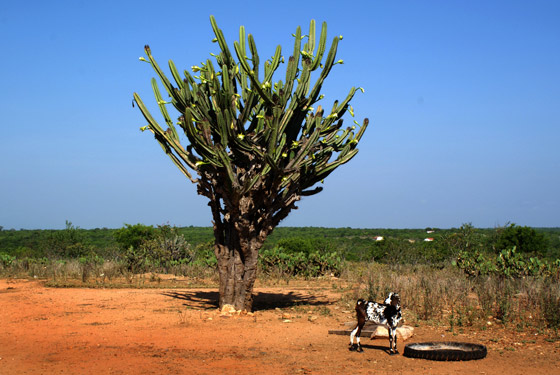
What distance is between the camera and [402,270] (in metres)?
16.4

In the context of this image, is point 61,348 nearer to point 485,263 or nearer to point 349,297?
point 349,297

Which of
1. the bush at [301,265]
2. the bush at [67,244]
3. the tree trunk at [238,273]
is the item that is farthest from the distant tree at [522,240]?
the bush at [67,244]

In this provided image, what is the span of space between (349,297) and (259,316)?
9.61 ft

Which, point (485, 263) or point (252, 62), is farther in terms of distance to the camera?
point (485, 263)

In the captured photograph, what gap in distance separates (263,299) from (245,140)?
4.36m

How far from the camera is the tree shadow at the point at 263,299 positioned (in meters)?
11.7

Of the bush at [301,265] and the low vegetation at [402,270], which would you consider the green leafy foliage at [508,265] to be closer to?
the low vegetation at [402,270]

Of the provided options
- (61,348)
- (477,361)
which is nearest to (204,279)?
(61,348)

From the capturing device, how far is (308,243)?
846 inches

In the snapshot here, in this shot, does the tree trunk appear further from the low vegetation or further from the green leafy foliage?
the green leafy foliage

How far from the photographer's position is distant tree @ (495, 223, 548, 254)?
2097 centimetres

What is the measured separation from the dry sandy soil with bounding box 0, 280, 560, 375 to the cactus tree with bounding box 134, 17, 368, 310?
134 centimetres

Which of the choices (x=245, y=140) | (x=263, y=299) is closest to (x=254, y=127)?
(x=245, y=140)

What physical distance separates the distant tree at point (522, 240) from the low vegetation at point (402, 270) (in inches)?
1.5
